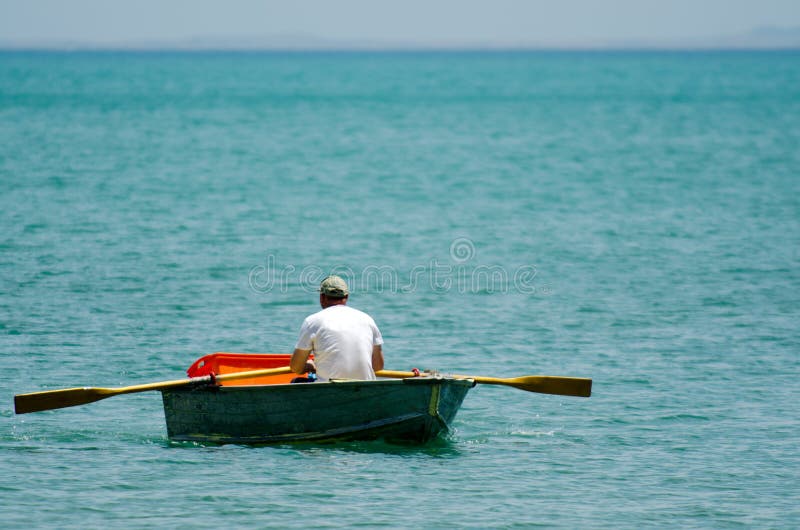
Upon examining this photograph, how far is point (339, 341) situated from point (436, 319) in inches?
352

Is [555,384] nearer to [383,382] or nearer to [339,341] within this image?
[383,382]

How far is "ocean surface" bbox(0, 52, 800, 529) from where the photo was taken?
484 inches

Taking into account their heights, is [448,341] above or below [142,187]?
below

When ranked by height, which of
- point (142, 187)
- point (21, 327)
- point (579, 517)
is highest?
point (142, 187)

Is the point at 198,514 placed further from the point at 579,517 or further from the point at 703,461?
the point at 703,461

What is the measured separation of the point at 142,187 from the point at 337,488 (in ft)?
105

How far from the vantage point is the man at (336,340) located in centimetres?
1288

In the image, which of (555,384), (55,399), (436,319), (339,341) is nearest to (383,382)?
(339,341)

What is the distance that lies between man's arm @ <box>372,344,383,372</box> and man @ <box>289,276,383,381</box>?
3.9 inches

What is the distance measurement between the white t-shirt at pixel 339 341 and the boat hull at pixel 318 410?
0.83ft

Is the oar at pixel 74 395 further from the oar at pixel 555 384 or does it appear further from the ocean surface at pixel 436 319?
the oar at pixel 555 384

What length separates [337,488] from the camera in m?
12.3

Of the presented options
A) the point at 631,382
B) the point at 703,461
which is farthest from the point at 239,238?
the point at 703,461

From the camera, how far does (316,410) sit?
1308cm
